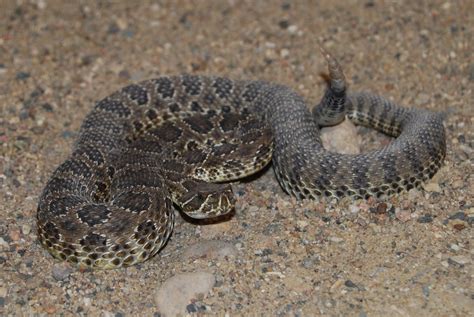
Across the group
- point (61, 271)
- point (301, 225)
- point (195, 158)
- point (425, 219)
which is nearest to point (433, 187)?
point (425, 219)

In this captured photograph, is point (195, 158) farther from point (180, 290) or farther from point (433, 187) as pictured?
point (433, 187)

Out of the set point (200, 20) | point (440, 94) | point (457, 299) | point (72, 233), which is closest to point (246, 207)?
point (72, 233)

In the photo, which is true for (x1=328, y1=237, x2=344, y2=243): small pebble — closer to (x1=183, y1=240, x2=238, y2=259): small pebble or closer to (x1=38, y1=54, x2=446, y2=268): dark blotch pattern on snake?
(x1=38, y1=54, x2=446, y2=268): dark blotch pattern on snake

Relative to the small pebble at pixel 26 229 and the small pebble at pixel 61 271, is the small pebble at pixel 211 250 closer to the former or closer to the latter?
the small pebble at pixel 61 271

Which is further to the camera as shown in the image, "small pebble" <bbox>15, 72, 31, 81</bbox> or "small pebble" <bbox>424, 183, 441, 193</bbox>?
"small pebble" <bbox>15, 72, 31, 81</bbox>

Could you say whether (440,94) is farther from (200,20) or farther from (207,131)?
(200,20)

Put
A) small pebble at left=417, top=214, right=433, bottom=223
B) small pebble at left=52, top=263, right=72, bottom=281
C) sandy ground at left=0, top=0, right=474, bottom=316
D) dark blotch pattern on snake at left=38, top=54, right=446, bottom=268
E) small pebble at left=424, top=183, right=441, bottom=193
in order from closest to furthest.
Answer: sandy ground at left=0, top=0, right=474, bottom=316
small pebble at left=52, top=263, right=72, bottom=281
dark blotch pattern on snake at left=38, top=54, right=446, bottom=268
small pebble at left=417, top=214, right=433, bottom=223
small pebble at left=424, top=183, right=441, bottom=193

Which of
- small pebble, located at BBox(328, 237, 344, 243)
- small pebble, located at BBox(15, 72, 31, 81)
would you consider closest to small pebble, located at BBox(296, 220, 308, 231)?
small pebble, located at BBox(328, 237, 344, 243)
